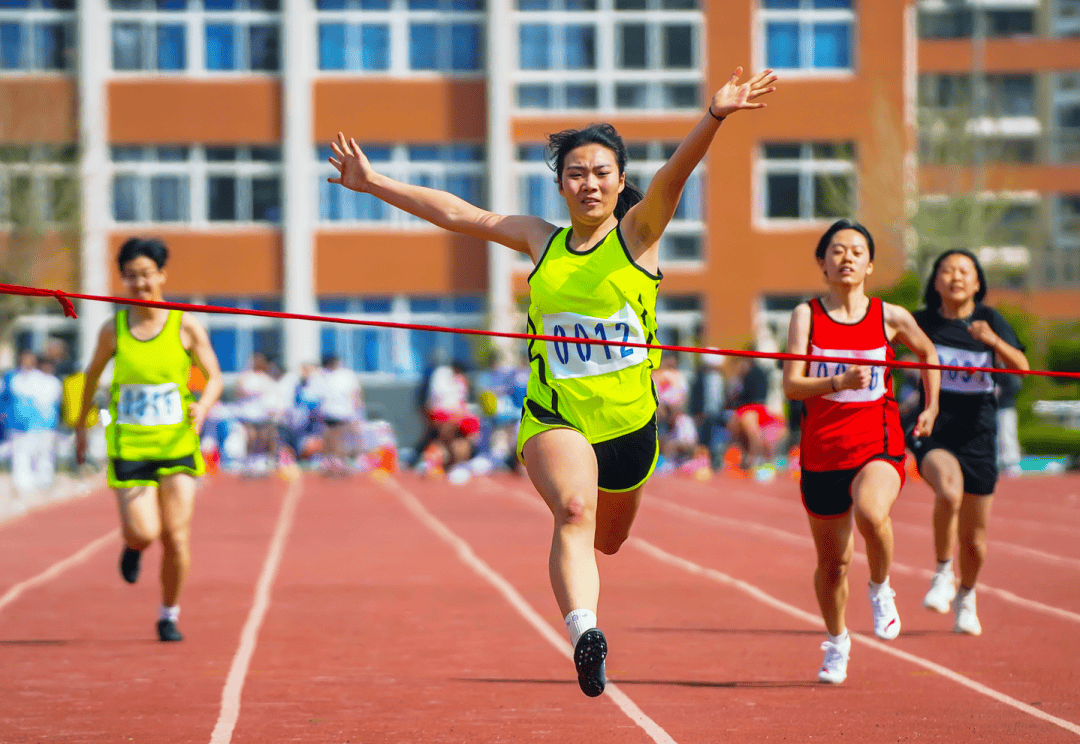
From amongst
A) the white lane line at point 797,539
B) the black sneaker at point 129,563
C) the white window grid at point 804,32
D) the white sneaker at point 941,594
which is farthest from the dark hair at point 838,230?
the white window grid at point 804,32

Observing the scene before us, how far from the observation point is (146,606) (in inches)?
378

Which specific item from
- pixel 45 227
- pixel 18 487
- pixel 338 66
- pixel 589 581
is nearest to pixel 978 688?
pixel 589 581

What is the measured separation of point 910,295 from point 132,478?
66.2ft

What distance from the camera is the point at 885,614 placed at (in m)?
6.76

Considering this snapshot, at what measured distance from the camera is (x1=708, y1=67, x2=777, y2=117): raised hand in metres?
5.09

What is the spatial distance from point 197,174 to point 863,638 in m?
32.8

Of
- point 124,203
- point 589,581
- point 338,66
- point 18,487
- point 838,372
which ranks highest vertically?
point 338,66

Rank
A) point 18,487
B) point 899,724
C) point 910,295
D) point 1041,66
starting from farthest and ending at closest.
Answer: point 1041,66
point 910,295
point 18,487
point 899,724

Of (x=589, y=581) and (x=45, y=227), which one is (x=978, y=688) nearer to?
(x=589, y=581)

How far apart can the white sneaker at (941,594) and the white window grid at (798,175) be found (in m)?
30.6

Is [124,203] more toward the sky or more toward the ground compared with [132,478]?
more toward the sky

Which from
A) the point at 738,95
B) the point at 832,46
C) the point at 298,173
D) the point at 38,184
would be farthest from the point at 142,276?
the point at 832,46

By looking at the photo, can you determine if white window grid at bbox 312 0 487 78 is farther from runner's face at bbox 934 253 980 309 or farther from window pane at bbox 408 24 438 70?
runner's face at bbox 934 253 980 309

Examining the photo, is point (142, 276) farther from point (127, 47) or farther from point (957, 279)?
point (127, 47)
